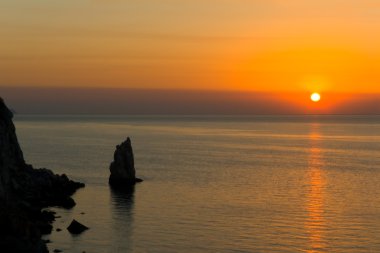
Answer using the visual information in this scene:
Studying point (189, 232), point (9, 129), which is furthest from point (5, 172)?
point (189, 232)

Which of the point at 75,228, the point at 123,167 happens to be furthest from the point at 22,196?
the point at 123,167

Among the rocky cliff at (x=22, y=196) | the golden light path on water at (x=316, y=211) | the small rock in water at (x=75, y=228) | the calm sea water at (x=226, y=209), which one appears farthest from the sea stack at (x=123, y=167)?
the small rock in water at (x=75, y=228)

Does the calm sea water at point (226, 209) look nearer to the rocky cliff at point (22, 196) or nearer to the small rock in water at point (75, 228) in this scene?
the small rock in water at point (75, 228)

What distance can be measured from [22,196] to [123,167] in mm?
29160

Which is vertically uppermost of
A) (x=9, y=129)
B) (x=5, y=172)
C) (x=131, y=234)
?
(x=9, y=129)

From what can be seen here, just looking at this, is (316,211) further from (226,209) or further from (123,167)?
(123,167)

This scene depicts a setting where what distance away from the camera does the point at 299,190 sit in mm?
98688

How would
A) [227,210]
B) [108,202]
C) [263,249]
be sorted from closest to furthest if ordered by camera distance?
[263,249] → [227,210] → [108,202]

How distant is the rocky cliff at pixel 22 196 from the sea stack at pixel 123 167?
6.84 meters

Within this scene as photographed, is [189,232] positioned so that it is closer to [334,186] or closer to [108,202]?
[108,202]

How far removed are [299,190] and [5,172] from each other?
52324 mm

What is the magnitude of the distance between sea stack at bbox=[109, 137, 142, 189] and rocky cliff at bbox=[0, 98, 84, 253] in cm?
684

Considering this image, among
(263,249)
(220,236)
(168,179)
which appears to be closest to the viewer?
(263,249)

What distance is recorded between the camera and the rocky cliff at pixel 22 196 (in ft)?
145
